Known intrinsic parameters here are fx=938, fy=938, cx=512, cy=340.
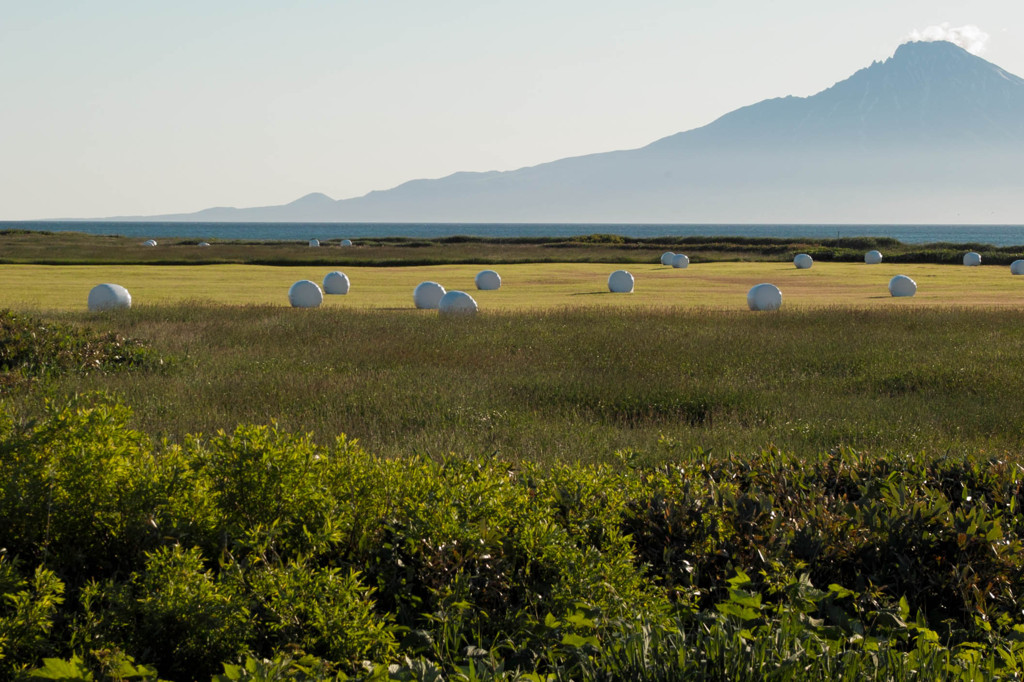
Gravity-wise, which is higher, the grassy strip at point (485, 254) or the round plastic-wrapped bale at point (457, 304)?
the grassy strip at point (485, 254)

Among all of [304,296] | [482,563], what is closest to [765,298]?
[304,296]

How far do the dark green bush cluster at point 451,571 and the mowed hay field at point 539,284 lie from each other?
74.8 ft

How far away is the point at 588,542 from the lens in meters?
5.71

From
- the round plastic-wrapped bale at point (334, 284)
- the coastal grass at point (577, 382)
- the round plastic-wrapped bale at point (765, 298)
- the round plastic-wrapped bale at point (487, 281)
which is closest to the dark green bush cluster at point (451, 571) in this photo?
the coastal grass at point (577, 382)

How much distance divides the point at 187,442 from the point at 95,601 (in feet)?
3.72

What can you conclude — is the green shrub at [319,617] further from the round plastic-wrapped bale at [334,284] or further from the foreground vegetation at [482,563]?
the round plastic-wrapped bale at [334,284]

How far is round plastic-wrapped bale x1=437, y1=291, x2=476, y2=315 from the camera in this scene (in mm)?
26281

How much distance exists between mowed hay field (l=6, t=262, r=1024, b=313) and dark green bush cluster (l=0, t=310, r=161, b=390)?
13.1 metres

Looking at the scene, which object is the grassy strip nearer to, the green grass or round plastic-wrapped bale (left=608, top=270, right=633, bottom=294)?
the green grass

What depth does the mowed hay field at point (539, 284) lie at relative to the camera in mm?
33094

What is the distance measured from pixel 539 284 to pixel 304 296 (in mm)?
16397

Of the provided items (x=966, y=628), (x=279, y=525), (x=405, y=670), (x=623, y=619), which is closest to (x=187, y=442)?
(x=279, y=525)

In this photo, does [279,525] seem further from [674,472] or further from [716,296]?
[716,296]

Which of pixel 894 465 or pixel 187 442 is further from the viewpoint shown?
pixel 894 465
